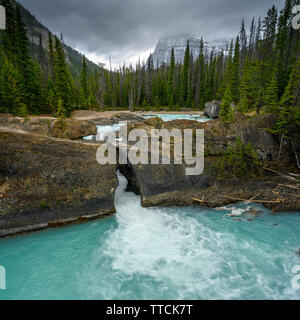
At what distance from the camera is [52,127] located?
16562 millimetres

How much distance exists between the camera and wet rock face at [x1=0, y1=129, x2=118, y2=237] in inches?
254

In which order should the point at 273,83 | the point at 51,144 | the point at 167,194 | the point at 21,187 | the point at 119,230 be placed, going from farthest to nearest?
the point at 273,83, the point at 167,194, the point at 51,144, the point at 119,230, the point at 21,187

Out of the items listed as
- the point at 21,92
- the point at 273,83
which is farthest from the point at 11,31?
the point at 273,83

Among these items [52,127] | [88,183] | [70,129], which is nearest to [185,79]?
[70,129]

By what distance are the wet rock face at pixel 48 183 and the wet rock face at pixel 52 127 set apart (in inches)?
359

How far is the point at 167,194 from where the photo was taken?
28.6ft

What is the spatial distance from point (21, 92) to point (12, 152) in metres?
23.0

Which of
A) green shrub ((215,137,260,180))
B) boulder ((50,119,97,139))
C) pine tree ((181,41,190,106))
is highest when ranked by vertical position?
pine tree ((181,41,190,106))

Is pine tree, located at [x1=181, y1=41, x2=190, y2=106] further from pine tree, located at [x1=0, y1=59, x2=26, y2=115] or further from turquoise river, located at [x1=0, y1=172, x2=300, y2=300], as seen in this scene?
turquoise river, located at [x1=0, y1=172, x2=300, y2=300]

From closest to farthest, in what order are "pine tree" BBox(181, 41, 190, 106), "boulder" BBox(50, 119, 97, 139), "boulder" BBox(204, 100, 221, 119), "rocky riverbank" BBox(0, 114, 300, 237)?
"rocky riverbank" BBox(0, 114, 300, 237) < "boulder" BBox(50, 119, 97, 139) < "boulder" BBox(204, 100, 221, 119) < "pine tree" BBox(181, 41, 190, 106)

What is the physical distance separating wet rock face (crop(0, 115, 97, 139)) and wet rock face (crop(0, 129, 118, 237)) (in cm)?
913

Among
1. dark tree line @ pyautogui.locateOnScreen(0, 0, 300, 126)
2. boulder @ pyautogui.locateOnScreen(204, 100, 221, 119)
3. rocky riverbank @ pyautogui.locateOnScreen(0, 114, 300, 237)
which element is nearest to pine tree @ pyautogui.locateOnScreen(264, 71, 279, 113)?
dark tree line @ pyautogui.locateOnScreen(0, 0, 300, 126)

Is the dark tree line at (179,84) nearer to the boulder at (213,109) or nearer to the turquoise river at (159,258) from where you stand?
the boulder at (213,109)
